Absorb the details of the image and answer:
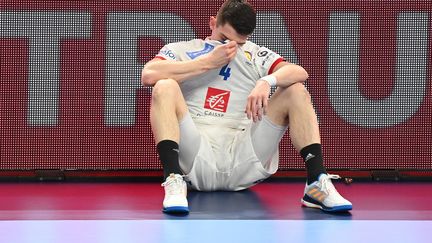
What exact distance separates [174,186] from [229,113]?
750 mm

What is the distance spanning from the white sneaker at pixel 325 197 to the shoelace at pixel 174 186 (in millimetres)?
625

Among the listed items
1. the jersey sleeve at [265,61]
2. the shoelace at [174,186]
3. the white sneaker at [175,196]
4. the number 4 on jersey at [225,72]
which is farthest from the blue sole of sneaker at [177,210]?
the jersey sleeve at [265,61]

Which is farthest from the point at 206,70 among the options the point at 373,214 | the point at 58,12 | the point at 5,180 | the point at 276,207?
the point at 5,180

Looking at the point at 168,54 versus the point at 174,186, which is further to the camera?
the point at 168,54

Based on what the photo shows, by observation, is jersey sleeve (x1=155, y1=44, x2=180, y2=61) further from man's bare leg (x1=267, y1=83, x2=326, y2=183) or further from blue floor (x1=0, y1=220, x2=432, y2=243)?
blue floor (x1=0, y1=220, x2=432, y2=243)

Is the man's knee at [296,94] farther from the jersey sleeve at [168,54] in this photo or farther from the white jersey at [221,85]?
the jersey sleeve at [168,54]

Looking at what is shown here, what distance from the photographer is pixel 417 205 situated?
13.8 ft

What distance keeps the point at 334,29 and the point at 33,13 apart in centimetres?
193

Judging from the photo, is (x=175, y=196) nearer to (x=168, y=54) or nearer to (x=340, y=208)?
(x=340, y=208)

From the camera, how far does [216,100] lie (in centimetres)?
447

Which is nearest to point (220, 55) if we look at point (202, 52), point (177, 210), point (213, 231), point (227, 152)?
point (202, 52)

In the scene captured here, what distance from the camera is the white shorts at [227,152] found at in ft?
14.0

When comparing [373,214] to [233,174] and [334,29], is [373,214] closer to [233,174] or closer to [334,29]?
[233,174]

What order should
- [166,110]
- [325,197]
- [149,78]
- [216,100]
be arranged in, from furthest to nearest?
[216,100], [149,78], [166,110], [325,197]
